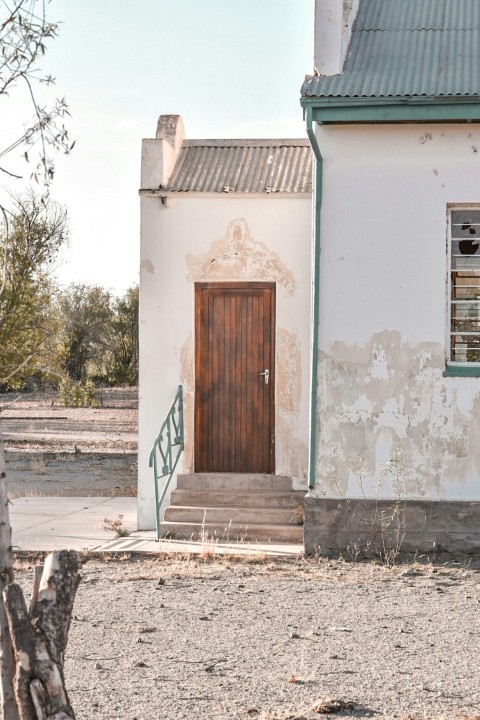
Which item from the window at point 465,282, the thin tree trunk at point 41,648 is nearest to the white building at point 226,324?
the window at point 465,282

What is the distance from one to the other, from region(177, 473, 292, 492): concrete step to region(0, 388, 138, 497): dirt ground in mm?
2298

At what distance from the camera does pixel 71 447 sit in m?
22.2

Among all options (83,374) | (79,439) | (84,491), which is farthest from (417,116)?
(83,374)

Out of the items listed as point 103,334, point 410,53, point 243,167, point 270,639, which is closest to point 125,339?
point 103,334

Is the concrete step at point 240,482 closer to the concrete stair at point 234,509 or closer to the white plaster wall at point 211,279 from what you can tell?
the concrete stair at point 234,509

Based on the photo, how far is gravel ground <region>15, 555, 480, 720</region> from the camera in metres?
5.51

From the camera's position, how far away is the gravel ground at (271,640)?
551 cm

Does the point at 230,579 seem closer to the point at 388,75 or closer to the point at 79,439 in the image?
the point at 388,75

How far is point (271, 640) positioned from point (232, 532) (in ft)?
13.4

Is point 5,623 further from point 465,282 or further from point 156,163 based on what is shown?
point 156,163

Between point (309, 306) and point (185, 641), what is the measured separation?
5614 millimetres

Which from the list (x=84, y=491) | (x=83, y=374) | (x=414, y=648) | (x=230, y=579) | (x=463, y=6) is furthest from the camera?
(x=83, y=374)

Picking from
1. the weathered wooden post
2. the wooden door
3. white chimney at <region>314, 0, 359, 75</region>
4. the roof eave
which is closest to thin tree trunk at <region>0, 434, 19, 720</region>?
the weathered wooden post

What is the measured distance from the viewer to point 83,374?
1588 inches
